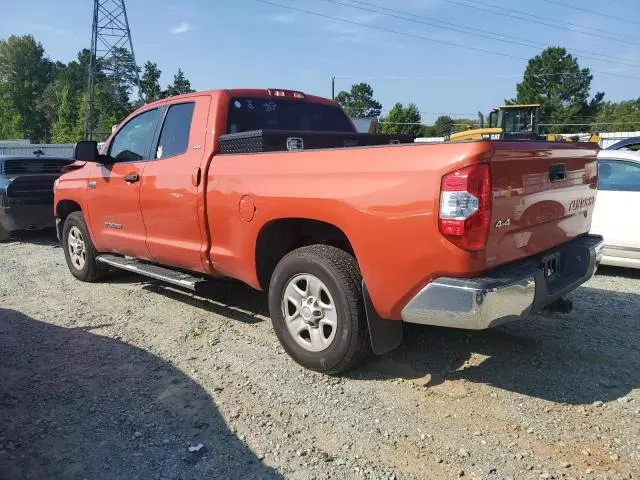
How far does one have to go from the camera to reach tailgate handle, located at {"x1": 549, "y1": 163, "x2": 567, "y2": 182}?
3.52 meters

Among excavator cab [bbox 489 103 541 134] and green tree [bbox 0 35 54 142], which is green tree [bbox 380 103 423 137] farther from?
green tree [bbox 0 35 54 142]

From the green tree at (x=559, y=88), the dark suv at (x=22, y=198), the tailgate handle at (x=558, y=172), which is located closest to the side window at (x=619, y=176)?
the tailgate handle at (x=558, y=172)

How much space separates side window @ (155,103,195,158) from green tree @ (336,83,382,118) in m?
85.3

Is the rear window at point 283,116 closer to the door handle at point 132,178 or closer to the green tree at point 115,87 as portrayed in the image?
the door handle at point 132,178

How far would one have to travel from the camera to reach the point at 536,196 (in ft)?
11.1

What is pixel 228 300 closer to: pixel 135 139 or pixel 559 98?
pixel 135 139

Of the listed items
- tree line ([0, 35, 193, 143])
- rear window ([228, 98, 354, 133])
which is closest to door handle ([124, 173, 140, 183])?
rear window ([228, 98, 354, 133])

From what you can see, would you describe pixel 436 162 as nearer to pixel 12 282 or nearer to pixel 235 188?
pixel 235 188

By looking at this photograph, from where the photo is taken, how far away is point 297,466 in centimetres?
280

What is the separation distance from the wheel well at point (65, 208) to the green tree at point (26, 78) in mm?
81479

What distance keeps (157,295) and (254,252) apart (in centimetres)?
229

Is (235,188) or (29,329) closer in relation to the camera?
(235,188)

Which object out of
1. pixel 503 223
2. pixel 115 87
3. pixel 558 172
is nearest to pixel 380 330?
pixel 503 223

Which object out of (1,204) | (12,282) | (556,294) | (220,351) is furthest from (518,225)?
(1,204)
